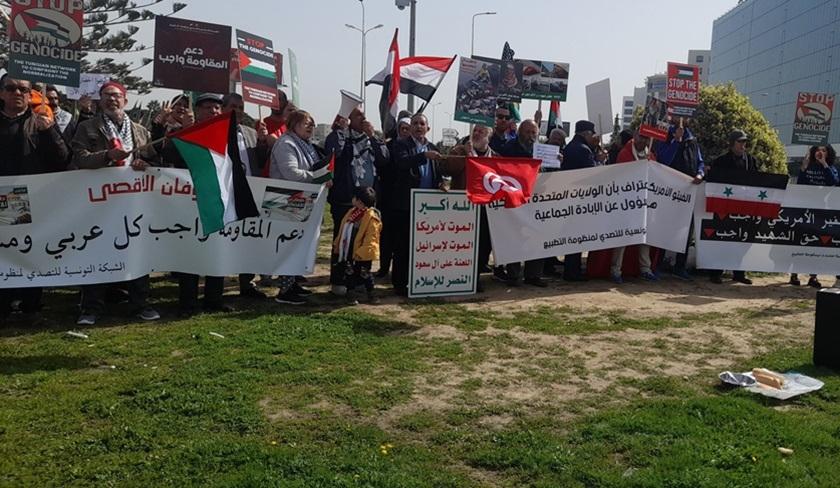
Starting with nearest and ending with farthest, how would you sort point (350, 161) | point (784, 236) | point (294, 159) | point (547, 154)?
point (294, 159) → point (350, 161) → point (547, 154) → point (784, 236)

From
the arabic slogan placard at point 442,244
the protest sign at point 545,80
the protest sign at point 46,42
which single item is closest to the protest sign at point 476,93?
the protest sign at point 545,80

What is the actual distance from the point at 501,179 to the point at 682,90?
4.08 m

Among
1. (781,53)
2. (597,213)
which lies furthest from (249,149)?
(781,53)

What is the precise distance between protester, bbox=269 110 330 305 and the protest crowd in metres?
0.01

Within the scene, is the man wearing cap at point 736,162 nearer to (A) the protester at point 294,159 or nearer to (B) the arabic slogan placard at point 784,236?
(B) the arabic slogan placard at point 784,236

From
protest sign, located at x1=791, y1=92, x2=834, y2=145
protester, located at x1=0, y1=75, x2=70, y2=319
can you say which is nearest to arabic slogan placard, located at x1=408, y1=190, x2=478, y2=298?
protester, located at x1=0, y1=75, x2=70, y2=319

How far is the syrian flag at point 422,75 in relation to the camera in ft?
30.9

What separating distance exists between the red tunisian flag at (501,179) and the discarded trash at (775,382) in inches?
133

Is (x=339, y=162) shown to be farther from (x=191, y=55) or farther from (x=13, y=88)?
(x=13, y=88)

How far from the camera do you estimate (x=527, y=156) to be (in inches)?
356

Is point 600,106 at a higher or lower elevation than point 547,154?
higher

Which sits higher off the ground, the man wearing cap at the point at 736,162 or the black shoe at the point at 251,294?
the man wearing cap at the point at 736,162

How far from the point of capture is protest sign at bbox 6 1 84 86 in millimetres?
7109

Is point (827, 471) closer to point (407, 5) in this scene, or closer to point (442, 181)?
point (442, 181)
